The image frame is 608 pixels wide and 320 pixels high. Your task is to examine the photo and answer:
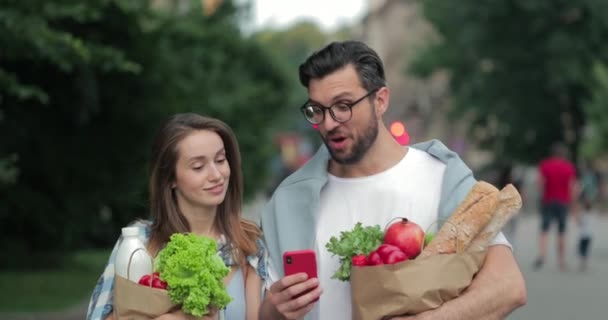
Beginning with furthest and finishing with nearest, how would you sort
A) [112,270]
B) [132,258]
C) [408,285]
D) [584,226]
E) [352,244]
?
[584,226] < [112,270] < [132,258] < [352,244] < [408,285]

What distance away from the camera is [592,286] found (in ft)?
53.6

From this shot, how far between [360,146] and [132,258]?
2.79 feet

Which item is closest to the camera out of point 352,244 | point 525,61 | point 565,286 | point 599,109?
point 352,244

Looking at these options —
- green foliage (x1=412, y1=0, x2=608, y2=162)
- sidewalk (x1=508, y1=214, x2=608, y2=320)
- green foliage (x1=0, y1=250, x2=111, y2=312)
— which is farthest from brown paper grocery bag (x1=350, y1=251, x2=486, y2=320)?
green foliage (x1=412, y1=0, x2=608, y2=162)

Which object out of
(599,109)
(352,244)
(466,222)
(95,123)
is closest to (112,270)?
(352,244)

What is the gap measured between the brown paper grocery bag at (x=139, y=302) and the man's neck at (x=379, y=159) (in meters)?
0.81

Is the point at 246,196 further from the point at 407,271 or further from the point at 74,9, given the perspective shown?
the point at 407,271

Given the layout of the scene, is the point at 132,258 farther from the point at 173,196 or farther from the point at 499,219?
the point at 499,219

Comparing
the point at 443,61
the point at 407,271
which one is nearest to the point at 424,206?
the point at 407,271

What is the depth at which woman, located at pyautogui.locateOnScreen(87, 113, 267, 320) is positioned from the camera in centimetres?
430

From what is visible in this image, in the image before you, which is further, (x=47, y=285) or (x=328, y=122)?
(x=47, y=285)

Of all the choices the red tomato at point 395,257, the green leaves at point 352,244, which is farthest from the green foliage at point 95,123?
the red tomato at point 395,257

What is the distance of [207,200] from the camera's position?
430 centimetres

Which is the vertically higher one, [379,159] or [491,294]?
[379,159]
